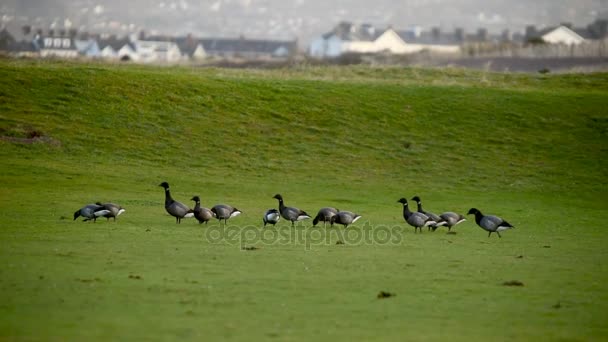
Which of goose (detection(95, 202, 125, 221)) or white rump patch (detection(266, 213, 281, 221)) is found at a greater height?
goose (detection(95, 202, 125, 221))

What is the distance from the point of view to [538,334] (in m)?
17.1

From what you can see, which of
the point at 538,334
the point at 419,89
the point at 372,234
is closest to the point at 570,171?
the point at 419,89

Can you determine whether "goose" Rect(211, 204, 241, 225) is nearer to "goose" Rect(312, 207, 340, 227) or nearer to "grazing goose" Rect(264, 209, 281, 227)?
"grazing goose" Rect(264, 209, 281, 227)

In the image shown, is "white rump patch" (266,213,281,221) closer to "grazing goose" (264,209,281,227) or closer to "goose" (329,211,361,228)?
"grazing goose" (264,209,281,227)

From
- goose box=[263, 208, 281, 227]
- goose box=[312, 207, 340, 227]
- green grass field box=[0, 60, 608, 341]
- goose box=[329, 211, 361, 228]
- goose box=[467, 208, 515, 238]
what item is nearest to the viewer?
green grass field box=[0, 60, 608, 341]

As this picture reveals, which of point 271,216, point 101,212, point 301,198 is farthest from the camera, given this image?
point 301,198

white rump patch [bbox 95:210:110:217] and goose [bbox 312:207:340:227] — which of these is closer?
white rump patch [bbox 95:210:110:217]

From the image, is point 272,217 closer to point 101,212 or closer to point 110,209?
point 110,209

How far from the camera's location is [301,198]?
4391cm

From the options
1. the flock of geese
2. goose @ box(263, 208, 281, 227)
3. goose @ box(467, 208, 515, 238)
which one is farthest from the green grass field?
goose @ box(467, 208, 515, 238)

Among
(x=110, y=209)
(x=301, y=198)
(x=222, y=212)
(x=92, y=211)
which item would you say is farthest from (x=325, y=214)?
(x=301, y=198)

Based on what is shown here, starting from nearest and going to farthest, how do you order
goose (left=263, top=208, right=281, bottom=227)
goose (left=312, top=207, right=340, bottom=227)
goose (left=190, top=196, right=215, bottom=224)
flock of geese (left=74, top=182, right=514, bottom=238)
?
flock of geese (left=74, top=182, right=514, bottom=238) < goose (left=263, top=208, right=281, bottom=227) < goose (left=190, top=196, right=215, bottom=224) < goose (left=312, top=207, right=340, bottom=227)

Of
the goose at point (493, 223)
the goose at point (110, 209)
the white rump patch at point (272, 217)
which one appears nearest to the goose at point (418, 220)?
the goose at point (493, 223)

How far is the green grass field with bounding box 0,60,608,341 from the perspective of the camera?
1823 centimetres
